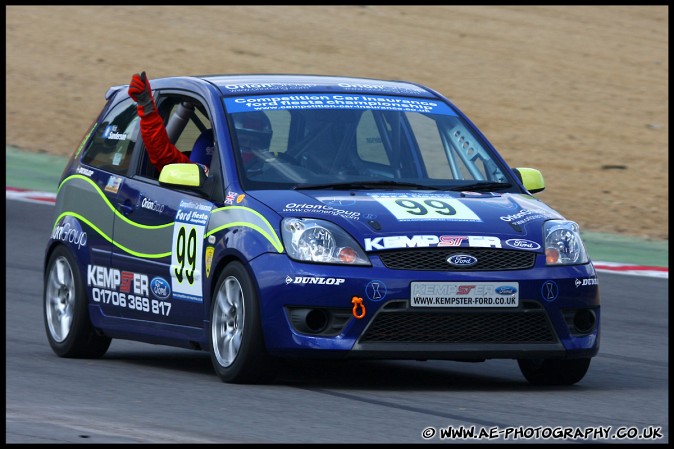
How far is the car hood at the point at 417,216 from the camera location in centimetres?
792

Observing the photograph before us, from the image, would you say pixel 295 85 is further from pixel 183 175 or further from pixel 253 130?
pixel 183 175

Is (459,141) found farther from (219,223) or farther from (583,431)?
(583,431)

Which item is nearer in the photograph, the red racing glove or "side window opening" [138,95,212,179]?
the red racing glove

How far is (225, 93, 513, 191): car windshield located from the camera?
867cm

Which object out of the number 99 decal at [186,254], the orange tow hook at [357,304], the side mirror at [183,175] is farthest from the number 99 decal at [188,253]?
the orange tow hook at [357,304]

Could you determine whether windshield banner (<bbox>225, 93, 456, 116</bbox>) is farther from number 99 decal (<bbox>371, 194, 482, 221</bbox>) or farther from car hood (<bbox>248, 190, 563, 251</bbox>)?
number 99 decal (<bbox>371, 194, 482, 221</bbox>)

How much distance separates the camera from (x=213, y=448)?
6.20m

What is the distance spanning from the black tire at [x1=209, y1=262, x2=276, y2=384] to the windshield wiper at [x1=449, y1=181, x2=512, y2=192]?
1373 millimetres

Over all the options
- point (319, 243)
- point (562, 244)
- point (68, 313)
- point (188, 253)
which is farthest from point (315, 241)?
point (68, 313)

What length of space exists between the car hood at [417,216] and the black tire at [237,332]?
0.43 metres

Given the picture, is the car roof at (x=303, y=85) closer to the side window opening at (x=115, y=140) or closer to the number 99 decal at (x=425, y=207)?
the side window opening at (x=115, y=140)

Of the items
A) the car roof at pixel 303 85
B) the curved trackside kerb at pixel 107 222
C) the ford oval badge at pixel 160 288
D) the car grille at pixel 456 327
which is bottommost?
the ford oval badge at pixel 160 288

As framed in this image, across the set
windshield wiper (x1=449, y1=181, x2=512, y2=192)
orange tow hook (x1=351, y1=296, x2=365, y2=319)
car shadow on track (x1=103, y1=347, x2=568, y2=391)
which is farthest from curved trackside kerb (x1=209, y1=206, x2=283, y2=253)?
windshield wiper (x1=449, y1=181, x2=512, y2=192)

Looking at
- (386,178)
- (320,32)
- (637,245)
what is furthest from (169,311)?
(320,32)
